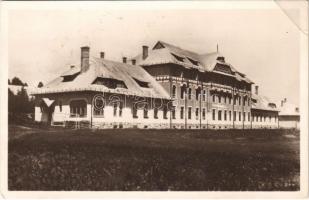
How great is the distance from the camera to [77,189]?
243 inches

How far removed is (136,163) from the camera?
626cm

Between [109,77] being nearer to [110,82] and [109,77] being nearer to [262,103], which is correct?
[110,82]

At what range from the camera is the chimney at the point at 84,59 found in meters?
6.45

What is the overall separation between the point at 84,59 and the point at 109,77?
17.6 inches

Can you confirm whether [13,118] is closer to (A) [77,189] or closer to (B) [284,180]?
(A) [77,189]

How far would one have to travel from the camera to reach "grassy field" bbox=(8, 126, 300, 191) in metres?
6.20

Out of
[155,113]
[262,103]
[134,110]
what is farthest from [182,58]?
[262,103]

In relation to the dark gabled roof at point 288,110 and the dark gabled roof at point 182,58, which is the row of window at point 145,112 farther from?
the dark gabled roof at point 182,58

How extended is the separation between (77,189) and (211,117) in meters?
2.25

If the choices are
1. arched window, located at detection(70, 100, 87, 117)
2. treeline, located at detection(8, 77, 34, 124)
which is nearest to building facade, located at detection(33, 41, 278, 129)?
arched window, located at detection(70, 100, 87, 117)

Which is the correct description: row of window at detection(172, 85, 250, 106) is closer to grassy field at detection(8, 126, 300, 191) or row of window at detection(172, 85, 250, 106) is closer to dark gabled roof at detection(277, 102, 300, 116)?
dark gabled roof at detection(277, 102, 300, 116)
